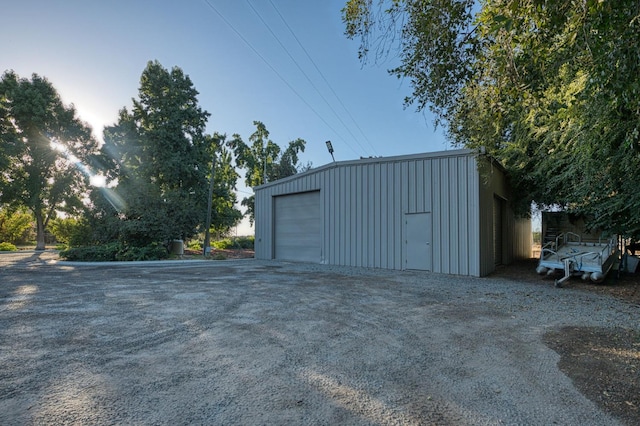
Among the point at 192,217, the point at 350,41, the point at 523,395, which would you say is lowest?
the point at 523,395

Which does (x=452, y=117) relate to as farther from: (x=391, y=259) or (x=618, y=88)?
(x=391, y=259)

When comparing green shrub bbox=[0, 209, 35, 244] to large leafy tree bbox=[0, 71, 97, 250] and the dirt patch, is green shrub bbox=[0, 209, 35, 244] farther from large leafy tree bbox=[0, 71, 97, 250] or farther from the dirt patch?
the dirt patch

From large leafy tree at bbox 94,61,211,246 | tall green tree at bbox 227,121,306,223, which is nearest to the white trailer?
large leafy tree at bbox 94,61,211,246

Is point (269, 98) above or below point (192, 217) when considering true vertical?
above

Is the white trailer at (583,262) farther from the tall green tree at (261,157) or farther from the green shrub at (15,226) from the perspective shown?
the green shrub at (15,226)

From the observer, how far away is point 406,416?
2.10 meters

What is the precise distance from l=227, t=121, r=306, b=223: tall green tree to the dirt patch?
22915 millimetres

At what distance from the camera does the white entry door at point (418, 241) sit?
32.2 ft

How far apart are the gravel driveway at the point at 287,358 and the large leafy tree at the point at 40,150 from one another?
19.9 m

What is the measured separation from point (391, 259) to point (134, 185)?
42.8ft

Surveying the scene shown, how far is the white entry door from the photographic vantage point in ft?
32.2

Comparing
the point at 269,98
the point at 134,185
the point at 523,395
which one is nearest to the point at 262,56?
the point at 269,98

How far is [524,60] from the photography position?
355cm

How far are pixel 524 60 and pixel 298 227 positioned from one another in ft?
35.2
